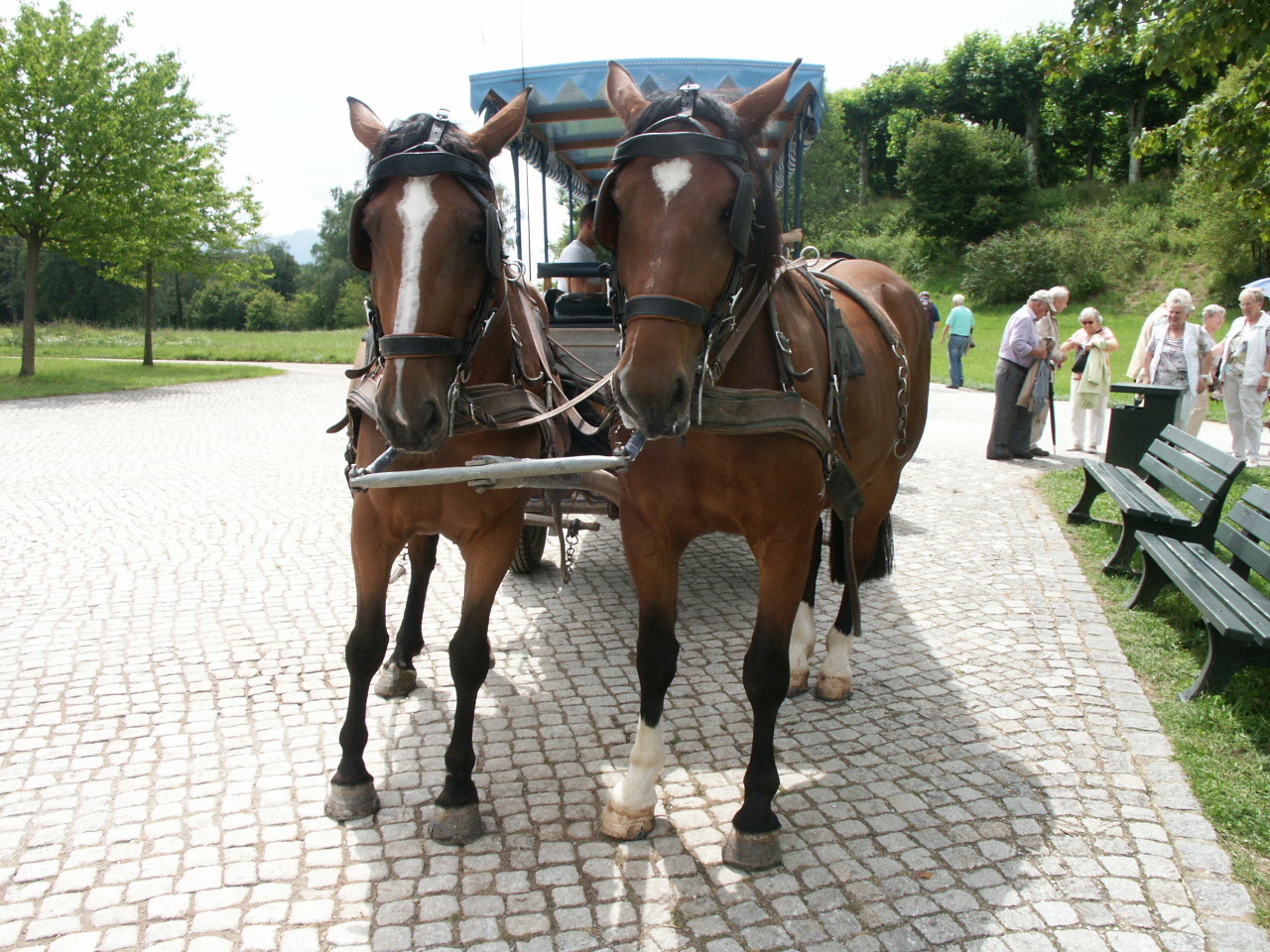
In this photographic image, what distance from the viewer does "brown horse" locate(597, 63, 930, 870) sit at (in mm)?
2240

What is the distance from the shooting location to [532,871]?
8.77ft

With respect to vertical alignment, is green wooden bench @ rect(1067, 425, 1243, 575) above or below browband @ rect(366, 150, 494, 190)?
below

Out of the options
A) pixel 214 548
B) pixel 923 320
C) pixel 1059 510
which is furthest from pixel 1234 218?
pixel 214 548

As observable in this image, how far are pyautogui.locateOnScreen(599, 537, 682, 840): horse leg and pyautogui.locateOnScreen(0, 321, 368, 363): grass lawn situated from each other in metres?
24.8

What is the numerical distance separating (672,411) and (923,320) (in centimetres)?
289

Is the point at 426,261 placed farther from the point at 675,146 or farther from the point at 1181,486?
the point at 1181,486

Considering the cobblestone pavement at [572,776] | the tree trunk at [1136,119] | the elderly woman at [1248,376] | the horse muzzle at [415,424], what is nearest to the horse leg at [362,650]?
the cobblestone pavement at [572,776]

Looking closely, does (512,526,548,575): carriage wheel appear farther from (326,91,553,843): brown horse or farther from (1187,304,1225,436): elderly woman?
(1187,304,1225,436): elderly woman

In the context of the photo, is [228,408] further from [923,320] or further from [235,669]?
[923,320]

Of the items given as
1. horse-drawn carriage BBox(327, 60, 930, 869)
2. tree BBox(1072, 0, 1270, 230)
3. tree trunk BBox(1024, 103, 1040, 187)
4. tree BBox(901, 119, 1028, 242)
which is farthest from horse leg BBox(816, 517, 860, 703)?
tree trunk BBox(1024, 103, 1040, 187)

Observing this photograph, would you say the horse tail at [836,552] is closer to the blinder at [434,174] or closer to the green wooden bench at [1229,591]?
the green wooden bench at [1229,591]

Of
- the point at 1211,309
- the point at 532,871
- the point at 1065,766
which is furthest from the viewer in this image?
the point at 1211,309

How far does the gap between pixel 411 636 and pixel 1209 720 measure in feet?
11.7

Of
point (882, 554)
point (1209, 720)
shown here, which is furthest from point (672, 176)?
point (1209, 720)
